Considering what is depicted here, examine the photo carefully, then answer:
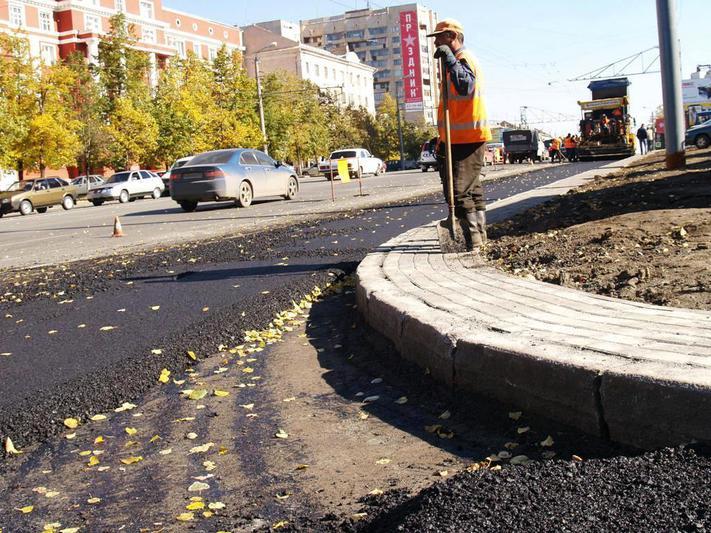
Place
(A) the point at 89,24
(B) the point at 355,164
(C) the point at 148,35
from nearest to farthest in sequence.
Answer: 1. (B) the point at 355,164
2. (A) the point at 89,24
3. (C) the point at 148,35

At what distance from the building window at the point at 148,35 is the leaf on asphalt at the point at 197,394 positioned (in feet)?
256

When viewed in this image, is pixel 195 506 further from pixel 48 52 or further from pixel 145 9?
pixel 145 9

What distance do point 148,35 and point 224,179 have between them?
6304 centimetres

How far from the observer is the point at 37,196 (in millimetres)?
37562

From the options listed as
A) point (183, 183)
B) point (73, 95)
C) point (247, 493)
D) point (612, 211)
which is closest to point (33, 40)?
point (73, 95)

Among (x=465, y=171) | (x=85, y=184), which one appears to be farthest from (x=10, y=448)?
(x=85, y=184)

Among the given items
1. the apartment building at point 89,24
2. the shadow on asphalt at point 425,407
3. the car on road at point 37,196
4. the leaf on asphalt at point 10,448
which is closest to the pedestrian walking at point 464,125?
the shadow on asphalt at point 425,407

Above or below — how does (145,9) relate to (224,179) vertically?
above

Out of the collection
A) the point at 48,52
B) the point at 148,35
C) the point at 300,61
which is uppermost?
the point at 300,61

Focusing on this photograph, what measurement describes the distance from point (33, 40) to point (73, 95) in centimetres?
1375

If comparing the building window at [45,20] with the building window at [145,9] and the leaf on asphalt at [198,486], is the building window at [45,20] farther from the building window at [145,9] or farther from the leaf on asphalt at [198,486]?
the leaf on asphalt at [198,486]

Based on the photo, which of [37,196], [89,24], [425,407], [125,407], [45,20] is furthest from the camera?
[89,24]

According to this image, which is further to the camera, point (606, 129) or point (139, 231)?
point (606, 129)

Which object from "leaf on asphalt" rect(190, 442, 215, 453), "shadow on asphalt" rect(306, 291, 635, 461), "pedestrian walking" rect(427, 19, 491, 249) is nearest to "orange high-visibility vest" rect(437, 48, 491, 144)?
"pedestrian walking" rect(427, 19, 491, 249)
